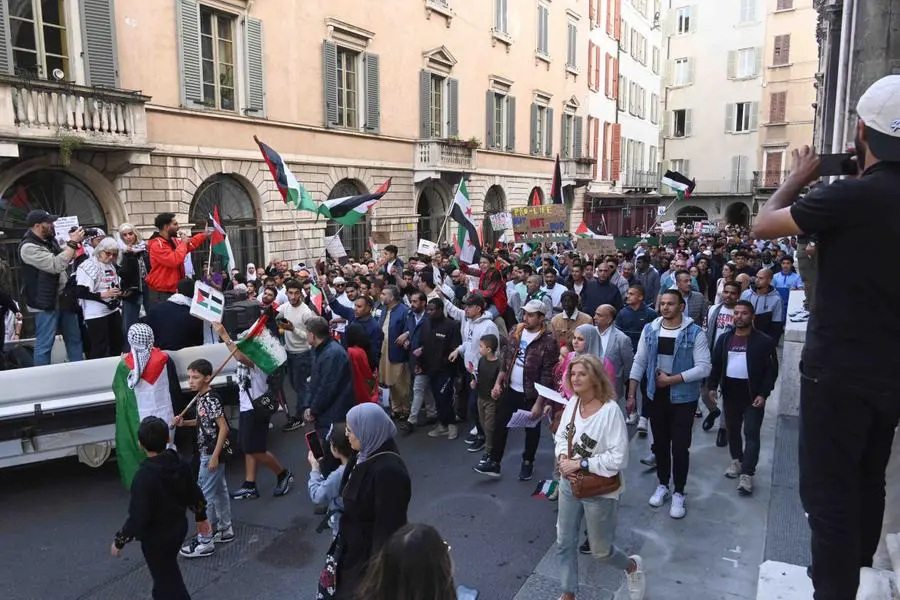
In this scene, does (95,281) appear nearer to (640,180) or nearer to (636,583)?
(636,583)

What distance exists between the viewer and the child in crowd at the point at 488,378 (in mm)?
6586

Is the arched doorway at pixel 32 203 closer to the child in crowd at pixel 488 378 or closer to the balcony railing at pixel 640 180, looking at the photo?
the child in crowd at pixel 488 378

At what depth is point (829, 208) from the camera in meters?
2.02

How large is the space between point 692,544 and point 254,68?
15038 mm

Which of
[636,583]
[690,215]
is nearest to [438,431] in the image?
[636,583]

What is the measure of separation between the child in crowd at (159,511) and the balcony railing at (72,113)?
31.3 feet

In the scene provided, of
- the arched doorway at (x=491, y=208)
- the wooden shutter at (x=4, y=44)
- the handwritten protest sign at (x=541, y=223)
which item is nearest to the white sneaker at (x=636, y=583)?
the wooden shutter at (x=4, y=44)

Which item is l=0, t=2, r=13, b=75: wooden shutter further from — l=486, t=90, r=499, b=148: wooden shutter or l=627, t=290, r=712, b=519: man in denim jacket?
l=486, t=90, r=499, b=148: wooden shutter

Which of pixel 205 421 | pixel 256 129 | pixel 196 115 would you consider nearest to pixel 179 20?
pixel 196 115

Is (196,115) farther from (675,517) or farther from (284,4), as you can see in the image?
(675,517)

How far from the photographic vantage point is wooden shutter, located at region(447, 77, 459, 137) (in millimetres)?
24125

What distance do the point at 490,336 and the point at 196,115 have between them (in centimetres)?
1129

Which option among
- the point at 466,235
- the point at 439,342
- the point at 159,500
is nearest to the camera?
the point at 159,500

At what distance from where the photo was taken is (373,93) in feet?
66.8
